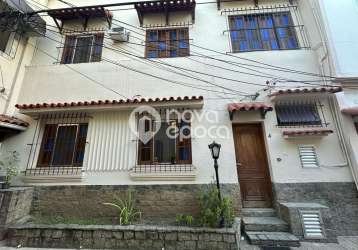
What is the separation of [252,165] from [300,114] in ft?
6.93

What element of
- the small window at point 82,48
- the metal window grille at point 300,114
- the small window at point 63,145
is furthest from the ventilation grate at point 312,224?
the small window at point 82,48

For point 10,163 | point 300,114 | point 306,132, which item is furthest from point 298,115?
point 10,163

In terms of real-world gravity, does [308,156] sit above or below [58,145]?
below

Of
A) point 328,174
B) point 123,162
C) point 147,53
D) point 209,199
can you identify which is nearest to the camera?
point 209,199

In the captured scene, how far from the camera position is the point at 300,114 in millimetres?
5426

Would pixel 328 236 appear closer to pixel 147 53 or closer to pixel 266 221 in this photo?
pixel 266 221

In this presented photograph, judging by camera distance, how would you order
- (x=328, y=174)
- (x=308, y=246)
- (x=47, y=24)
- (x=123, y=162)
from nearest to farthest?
(x=308, y=246)
(x=328, y=174)
(x=123, y=162)
(x=47, y=24)

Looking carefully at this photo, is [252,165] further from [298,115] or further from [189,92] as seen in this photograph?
[189,92]

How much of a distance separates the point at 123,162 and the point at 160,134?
133cm

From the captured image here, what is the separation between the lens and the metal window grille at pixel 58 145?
17.3ft

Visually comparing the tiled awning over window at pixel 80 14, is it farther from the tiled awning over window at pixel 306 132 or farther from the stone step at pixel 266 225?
the stone step at pixel 266 225

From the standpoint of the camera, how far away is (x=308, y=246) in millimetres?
3867

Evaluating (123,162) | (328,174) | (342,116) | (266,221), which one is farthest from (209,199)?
(342,116)

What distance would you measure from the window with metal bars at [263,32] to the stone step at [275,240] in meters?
5.62
